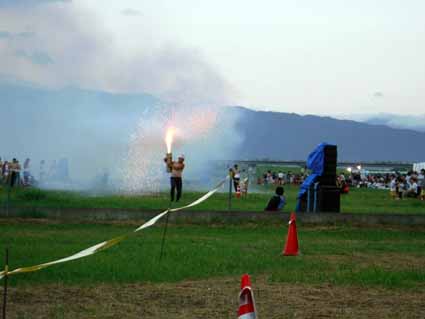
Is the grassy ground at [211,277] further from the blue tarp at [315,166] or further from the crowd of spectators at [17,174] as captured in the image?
the crowd of spectators at [17,174]

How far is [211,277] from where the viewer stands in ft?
42.7

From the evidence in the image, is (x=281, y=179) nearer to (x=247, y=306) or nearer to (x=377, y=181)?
(x=377, y=181)

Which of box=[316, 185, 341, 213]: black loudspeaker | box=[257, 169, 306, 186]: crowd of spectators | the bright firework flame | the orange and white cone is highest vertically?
the bright firework flame

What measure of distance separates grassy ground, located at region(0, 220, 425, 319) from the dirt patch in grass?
1cm

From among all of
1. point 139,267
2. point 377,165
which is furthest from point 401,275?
point 377,165

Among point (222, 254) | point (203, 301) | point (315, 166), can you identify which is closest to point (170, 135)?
point (315, 166)

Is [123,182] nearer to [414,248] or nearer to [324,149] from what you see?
[324,149]

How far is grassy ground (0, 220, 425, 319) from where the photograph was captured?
10.3 meters

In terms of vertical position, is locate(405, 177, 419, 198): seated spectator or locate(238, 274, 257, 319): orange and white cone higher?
locate(405, 177, 419, 198): seated spectator

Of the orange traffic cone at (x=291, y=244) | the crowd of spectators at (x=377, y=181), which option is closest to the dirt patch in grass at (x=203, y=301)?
the orange traffic cone at (x=291, y=244)

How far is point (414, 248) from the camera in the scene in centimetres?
1886

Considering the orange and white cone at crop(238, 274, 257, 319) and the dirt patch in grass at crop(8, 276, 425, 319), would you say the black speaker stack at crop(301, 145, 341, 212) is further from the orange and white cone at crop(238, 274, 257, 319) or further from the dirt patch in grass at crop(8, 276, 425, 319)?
the orange and white cone at crop(238, 274, 257, 319)

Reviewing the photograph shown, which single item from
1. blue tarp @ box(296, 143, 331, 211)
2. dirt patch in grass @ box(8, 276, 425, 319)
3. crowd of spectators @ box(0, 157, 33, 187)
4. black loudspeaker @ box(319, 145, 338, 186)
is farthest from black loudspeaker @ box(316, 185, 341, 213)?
crowd of spectators @ box(0, 157, 33, 187)

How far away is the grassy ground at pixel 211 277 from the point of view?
10.3 metres
